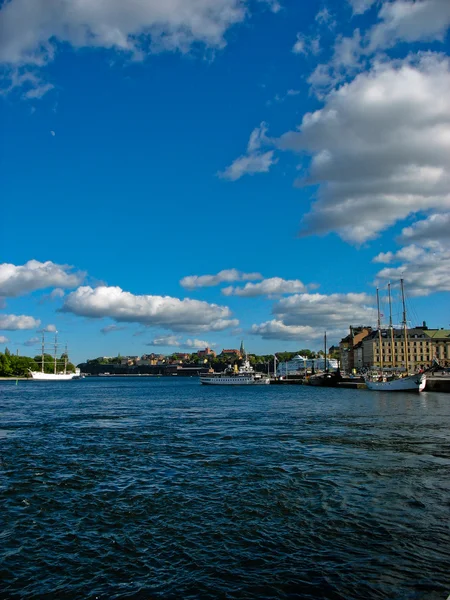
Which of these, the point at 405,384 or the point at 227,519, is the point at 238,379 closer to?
the point at 405,384

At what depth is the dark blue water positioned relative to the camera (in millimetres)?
11906

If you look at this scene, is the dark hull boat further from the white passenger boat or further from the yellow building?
the yellow building

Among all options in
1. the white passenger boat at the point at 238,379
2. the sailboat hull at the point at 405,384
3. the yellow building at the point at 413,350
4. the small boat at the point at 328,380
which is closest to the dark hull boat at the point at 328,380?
the small boat at the point at 328,380

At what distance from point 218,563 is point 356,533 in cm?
460

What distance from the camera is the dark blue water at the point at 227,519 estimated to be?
1191cm

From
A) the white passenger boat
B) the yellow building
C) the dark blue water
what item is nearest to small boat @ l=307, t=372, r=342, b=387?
the white passenger boat

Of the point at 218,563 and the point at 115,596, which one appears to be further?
the point at 218,563

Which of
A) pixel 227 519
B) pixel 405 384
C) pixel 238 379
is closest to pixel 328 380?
pixel 238 379

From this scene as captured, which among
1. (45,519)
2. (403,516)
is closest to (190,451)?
(45,519)

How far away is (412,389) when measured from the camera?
98188 mm

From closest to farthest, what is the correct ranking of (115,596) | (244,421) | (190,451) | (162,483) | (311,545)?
(115,596) < (311,545) < (162,483) < (190,451) < (244,421)

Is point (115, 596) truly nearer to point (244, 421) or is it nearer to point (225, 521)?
point (225, 521)

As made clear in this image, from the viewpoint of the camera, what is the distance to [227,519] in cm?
1672

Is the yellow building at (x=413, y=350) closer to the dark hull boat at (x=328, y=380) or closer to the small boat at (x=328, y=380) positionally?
the small boat at (x=328, y=380)
